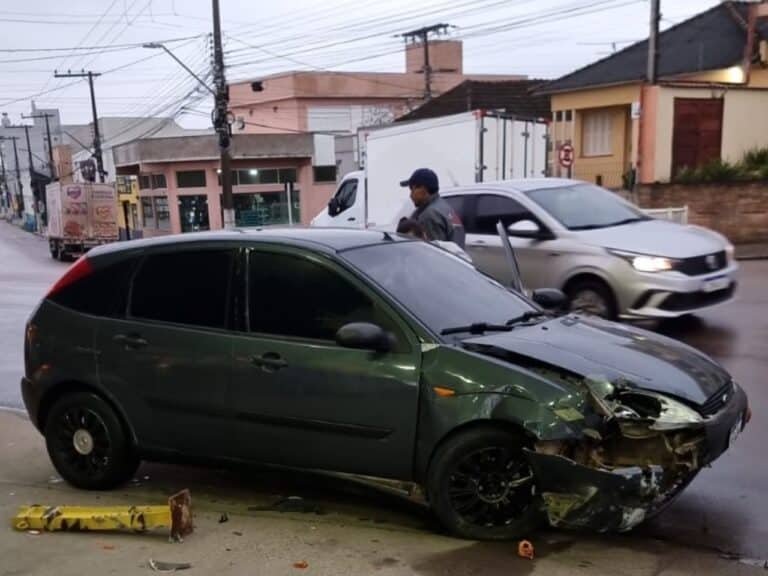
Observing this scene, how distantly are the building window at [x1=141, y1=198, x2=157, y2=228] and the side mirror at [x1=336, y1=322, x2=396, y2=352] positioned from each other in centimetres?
4403

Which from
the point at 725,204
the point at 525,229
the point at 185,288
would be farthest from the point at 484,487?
the point at 725,204

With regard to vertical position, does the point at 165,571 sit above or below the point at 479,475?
below

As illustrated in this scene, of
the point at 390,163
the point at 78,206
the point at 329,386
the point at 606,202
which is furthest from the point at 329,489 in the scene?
the point at 78,206

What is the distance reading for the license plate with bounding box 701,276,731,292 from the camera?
8.44m

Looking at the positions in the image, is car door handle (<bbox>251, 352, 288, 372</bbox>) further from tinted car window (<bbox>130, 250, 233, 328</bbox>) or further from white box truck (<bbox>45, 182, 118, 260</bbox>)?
white box truck (<bbox>45, 182, 118, 260</bbox>)

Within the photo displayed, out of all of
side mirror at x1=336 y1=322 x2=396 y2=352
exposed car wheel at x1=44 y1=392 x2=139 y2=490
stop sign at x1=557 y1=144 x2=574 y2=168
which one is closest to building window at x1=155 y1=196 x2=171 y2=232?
stop sign at x1=557 y1=144 x2=574 y2=168

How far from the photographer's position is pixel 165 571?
3.93 m

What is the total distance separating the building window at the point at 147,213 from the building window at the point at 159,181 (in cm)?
128

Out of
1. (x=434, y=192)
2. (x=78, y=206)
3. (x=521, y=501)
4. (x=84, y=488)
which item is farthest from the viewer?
(x=78, y=206)

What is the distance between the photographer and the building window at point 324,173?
148ft

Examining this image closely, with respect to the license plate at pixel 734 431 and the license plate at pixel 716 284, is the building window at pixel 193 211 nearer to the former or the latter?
the license plate at pixel 716 284

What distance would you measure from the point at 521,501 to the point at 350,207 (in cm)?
1369

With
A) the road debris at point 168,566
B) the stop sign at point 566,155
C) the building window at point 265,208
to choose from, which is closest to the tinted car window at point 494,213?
the road debris at point 168,566

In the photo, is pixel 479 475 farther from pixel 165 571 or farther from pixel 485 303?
pixel 165 571
